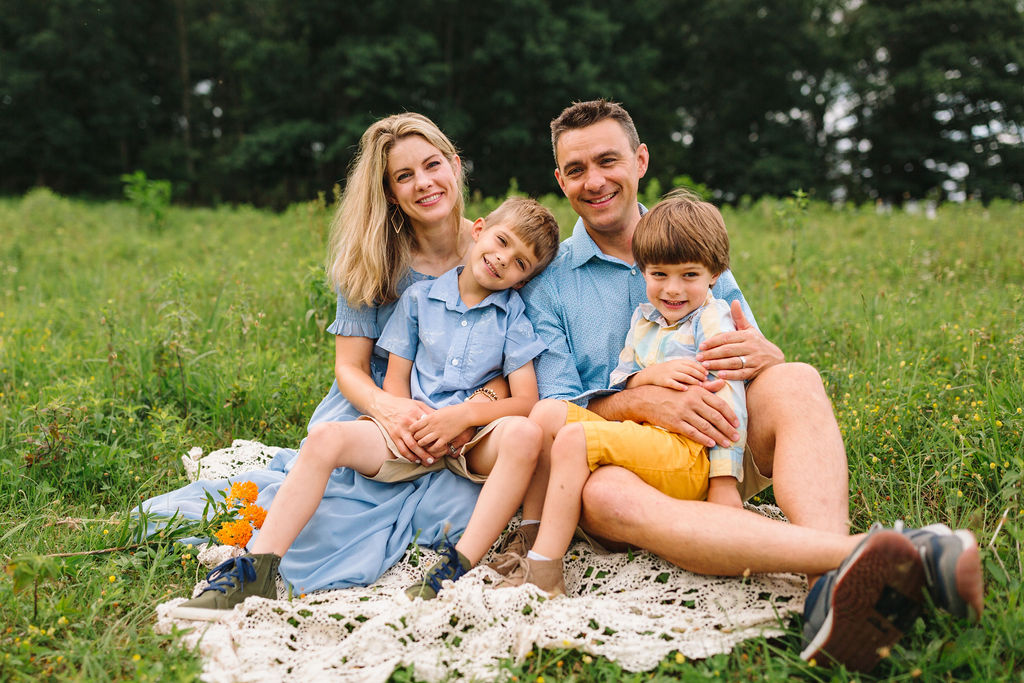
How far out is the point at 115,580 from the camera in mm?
2342

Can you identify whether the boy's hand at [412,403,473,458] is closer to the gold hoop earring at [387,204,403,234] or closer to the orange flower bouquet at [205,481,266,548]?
the orange flower bouquet at [205,481,266,548]

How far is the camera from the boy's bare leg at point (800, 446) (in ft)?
7.02

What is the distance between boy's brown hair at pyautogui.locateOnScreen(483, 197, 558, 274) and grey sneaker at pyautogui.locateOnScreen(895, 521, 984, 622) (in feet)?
5.32

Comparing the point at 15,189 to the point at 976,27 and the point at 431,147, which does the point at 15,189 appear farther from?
the point at 976,27

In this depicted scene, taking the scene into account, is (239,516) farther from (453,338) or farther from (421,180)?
(421,180)

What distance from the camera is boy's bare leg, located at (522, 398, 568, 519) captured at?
2516 millimetres

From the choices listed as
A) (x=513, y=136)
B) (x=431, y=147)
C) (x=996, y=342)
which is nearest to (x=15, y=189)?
(x=513, y=136)

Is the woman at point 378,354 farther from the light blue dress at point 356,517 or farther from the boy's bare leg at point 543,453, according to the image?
the boy's bare leg at point 543,453

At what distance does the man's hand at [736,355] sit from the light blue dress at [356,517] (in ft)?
3.08

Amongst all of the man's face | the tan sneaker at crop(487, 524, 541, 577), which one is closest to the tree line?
the man's face

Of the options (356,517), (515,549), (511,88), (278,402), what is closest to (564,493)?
(515,549)

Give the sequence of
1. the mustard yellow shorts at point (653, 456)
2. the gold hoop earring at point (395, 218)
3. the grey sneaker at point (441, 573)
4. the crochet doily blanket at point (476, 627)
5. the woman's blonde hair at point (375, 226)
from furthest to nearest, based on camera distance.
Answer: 1. the gold hoop earring at point (395, 218)
2. the woman's blonde hair at point (375, 226)
3. the mustard yellow shorts at point (653, 456)
4. the grey sneaker at point (441, 573)
5. the crochet doily blanket at point (476, 627)

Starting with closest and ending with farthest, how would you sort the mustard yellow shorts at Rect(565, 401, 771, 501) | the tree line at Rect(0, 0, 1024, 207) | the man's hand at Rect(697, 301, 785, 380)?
1. the mustard yellow shorts at Rect(565, 401, 771, 501)
2. the man's hand at Rect(697, 301, 785, 380)
3. the tree line at Rect(0, 0, 1024, 207)

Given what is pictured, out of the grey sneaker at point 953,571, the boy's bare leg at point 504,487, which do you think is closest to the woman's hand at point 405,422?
the boy's bare leg at point 504,487
